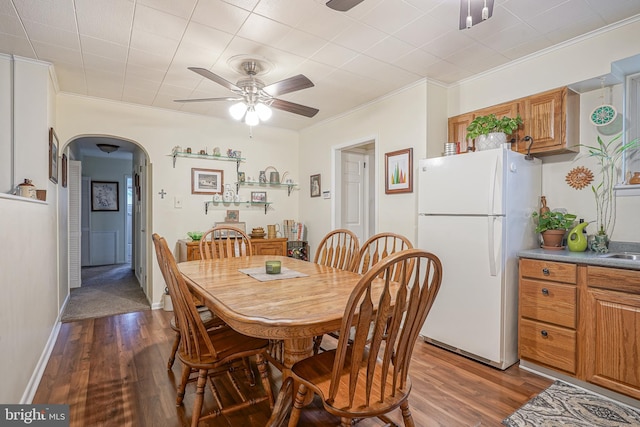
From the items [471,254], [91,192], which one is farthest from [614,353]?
[91,192]

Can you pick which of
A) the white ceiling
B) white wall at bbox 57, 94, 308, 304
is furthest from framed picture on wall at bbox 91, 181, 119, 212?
the white ceiling

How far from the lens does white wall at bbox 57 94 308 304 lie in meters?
3.59

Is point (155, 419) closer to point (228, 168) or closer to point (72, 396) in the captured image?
point (72, 396)

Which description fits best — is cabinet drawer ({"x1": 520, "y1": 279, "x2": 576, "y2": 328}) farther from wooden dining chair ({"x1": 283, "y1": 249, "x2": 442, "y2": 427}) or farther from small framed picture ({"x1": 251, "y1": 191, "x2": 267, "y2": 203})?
small framed picture ({"x1": 251, "y1": 191, "x2": 267, "y2": 203})

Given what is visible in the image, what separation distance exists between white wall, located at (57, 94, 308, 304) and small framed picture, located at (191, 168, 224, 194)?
64mm

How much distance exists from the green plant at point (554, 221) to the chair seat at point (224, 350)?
2.30 m

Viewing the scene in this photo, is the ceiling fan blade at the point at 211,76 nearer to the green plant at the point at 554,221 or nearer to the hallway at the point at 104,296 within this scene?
the green plant at the point at 554,221

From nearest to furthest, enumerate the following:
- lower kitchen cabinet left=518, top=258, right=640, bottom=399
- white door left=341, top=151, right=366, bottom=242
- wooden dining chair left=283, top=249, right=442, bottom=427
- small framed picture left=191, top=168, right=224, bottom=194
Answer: wooden dining chair left=283, top=249, right=442, bottom=427
lower kitchen cabinet left=518, top=258, right=640, bottom=399
small framed picture left=191, top=168, right=224, bottom=194
white door left=341, top=151, right=366, bottom=242

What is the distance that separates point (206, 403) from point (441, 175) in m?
2.38

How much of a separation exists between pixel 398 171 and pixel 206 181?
97.0 inches

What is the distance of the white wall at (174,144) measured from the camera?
359 centimetres

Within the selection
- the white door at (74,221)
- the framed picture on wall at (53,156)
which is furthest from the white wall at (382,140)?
the white door at (74,221)

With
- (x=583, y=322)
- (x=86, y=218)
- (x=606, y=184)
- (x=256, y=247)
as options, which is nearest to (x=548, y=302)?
(x=583, y=322)

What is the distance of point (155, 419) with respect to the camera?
1798 millimetres
